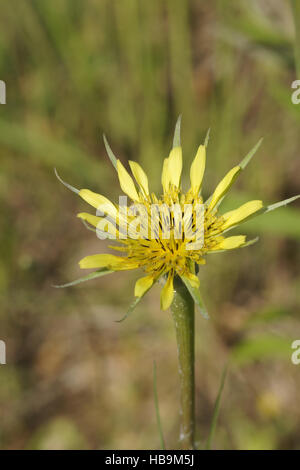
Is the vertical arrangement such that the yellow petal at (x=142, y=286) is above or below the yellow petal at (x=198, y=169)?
below

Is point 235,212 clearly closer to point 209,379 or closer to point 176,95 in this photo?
point 209,379

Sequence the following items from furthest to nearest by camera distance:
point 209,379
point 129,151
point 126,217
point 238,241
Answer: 1. point 129,151
2. point 209,379
3. point 126,217
4. point 238,241

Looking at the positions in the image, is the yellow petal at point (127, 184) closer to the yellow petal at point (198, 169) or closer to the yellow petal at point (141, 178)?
the yellow petal at point (141, 178)

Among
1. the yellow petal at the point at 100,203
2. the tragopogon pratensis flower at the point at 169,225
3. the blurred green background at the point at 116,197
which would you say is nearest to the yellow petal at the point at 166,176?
the tragopogon pratensis flower at the point at 169,225

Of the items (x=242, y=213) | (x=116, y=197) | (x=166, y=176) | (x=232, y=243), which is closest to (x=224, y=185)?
(x=242, y=213)

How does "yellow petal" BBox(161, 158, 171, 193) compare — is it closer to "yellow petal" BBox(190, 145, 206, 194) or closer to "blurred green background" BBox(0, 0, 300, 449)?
"yellow petal" BBox(190, 145, 206, 194)
